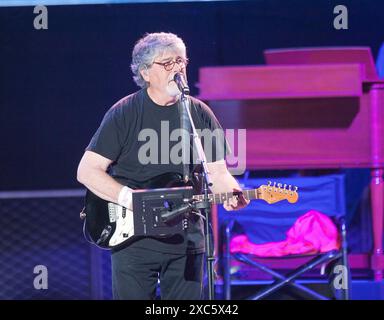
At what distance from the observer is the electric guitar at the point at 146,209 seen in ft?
11.3

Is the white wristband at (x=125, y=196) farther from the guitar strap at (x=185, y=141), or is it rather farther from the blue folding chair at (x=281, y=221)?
the blue folding chair at (x=281, y=221)

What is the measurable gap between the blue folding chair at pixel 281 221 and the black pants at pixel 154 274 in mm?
915

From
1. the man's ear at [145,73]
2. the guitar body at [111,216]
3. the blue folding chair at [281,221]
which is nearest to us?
the guitar body at [111,216]

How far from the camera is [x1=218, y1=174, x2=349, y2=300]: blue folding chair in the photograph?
439 centimetres

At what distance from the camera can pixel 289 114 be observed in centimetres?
454

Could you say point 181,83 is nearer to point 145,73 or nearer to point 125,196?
point 145,73

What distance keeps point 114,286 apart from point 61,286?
4.84 feet

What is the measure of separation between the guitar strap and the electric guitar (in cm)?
4

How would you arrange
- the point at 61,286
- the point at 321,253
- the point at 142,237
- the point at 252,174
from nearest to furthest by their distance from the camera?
the point at 142,237
the point at 321,253
the point at 61,286
the point at 252,174

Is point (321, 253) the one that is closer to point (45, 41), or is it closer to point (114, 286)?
point (114, 286)

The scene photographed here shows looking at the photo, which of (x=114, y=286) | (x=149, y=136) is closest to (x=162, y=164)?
(x=149, y=136)

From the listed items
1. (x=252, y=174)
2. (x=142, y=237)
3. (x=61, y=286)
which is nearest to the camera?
(x=142, y=237)

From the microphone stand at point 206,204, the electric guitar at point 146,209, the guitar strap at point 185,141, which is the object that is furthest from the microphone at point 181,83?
the electric guitar at point 146,209

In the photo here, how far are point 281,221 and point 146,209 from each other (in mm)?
1460
